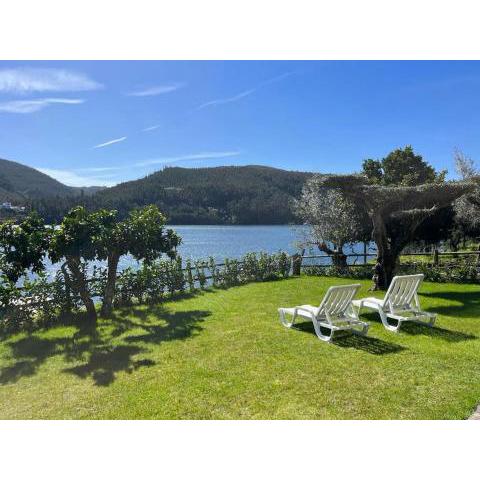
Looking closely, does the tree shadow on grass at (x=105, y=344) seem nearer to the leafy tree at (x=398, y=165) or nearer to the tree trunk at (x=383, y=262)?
the tree trunk at (x=383, y=262)

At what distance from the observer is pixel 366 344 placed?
6.74 m

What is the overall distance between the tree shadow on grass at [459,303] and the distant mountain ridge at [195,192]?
1177cm

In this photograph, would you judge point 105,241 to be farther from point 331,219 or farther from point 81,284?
point 331,219

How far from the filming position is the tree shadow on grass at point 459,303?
9.32m

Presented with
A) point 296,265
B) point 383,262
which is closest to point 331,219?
point 296,265

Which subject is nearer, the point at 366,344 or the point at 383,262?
the point at 366,344

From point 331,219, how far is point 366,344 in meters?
14.6

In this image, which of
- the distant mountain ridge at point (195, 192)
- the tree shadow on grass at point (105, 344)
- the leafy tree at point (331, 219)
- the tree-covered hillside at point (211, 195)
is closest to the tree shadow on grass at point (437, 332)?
the tree shadow on grass at point (105, 344)

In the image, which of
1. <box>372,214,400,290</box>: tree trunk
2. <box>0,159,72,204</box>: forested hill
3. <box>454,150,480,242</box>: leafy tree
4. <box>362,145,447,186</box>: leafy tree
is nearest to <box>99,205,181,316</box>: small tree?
<box>372,214,400,290</box>: tree trunk

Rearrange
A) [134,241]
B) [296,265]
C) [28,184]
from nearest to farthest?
[134,241], [296,265], [28,184]

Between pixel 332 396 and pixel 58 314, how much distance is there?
7.12 metres

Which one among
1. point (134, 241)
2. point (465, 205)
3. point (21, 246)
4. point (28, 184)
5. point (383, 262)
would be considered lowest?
point (383, 262)
